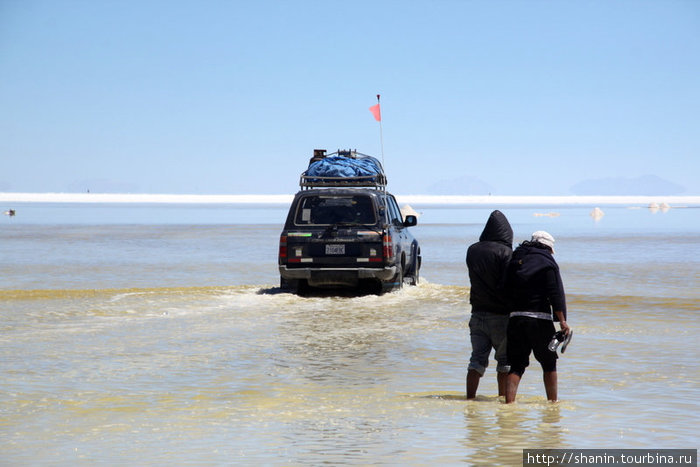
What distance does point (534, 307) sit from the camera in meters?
8.06

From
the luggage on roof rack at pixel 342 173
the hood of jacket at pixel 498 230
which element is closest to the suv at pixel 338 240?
the luggage on roof rack at pixel 342 173

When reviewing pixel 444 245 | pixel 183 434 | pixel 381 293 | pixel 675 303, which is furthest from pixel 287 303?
pixel 444 245

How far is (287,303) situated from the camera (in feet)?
55.3

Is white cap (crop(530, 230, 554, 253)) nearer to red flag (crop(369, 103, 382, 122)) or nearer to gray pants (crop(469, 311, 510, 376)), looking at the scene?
gray pants (crop(469, 311, 510, 376))

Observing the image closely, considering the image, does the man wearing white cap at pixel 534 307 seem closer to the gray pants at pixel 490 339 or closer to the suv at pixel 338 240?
the gray pants at pixel 490 339

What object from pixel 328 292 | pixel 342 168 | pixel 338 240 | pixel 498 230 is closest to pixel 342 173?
pixel 342 168

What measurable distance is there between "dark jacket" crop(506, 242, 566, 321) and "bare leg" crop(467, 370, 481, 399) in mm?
747

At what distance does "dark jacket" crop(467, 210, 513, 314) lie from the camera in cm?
844

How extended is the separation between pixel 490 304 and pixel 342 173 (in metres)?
11.7

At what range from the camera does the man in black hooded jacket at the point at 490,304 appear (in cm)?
845

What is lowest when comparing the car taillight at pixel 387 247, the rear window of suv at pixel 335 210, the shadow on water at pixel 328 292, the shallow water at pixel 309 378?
the shallow water at pixel 309 378

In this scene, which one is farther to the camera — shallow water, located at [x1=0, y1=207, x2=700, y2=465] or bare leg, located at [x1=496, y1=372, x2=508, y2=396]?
bare leg, located at [x1=496, y1=372, x2=508, y2=396]

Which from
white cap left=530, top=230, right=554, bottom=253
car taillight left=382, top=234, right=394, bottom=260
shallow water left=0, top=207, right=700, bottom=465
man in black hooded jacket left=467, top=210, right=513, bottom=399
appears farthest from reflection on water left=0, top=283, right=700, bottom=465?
white cap left=530, top=230, right=554, bottom=253

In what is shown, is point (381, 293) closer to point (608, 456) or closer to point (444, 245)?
point (608, 456)
